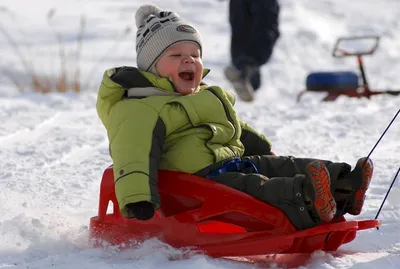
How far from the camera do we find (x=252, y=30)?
8422 mm

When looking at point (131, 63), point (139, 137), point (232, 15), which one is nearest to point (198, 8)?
point (131, 63)

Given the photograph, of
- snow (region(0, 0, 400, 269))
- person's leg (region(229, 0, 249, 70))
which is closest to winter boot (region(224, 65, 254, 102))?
snow (region(0, 0, 400, 269))

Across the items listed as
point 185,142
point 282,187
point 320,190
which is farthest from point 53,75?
point 320,190

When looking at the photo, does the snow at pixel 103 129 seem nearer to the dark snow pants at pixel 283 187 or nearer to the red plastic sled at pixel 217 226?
the red plastic sled at pixel 217 226

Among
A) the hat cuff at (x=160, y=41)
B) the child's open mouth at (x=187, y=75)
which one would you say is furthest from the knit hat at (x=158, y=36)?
the child's open mouth at (x=187, y=75)

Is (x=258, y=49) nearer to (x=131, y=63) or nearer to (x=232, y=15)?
(x=232, y=15)

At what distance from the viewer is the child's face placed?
3287 millimetres

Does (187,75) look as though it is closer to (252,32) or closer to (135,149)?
(135,149)

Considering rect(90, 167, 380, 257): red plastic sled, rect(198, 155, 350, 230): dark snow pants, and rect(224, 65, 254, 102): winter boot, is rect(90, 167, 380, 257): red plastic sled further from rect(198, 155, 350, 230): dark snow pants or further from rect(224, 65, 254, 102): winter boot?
rect(224, 65, 254, 102): winter boot

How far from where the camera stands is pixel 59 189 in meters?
4.06

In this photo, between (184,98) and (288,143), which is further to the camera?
(288,143)

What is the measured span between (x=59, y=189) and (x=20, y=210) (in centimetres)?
48

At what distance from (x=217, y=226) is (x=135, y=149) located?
0.49 m

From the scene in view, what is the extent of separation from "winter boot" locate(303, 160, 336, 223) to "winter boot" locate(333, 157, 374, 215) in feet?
0.72
